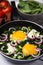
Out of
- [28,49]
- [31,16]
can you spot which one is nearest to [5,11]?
[31,16]

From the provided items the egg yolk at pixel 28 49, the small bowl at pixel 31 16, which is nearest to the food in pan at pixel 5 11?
the small bowl at pixel 31 16

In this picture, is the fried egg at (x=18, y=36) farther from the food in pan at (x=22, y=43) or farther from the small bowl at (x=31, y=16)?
the small bowl at (x=31, y=16)

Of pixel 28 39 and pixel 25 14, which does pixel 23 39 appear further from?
pixel 25 14

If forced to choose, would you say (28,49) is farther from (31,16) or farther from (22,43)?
(31,16)

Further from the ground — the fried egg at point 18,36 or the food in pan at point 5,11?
the food in pan at point 5,11

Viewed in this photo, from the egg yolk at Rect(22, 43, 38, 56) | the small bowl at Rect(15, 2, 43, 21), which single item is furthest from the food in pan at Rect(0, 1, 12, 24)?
the egg yolk at Rect(22, 43, 38, 56)

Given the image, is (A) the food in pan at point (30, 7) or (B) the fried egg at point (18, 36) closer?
(B) the fried egg at point (18, 36)
